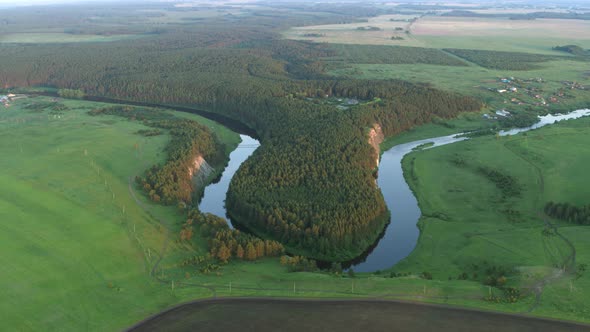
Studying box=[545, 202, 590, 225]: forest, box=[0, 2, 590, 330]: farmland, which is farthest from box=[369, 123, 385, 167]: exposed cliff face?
box=[545, 202, 590, 225]: forest

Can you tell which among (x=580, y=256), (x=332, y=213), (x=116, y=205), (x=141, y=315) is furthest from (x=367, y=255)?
(x=116, y=205)

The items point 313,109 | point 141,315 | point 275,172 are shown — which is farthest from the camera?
point 313,109

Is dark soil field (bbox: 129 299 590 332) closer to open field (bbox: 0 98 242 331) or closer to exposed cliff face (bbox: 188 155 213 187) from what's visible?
open field (bbox: 0 98 242 331)

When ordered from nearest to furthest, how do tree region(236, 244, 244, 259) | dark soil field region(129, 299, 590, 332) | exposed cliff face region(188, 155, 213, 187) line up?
dark soil field region(129, 299, 590, 332) < tree region(236, 244, 244, 259) < exposed cliff face region(188, 155, 213, 187)

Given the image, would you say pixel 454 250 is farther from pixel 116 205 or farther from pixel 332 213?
pixel 116 205

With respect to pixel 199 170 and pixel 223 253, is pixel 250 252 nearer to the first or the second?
pixel 223 253
